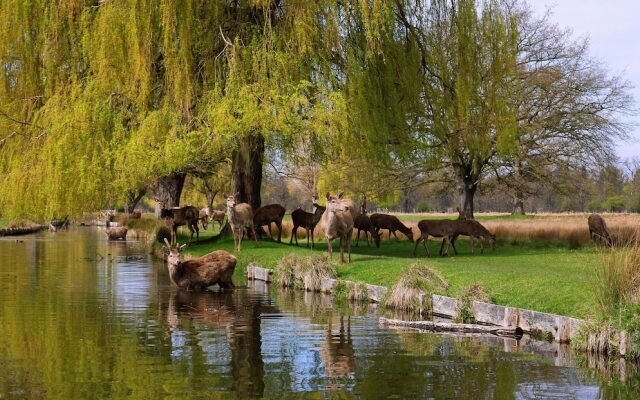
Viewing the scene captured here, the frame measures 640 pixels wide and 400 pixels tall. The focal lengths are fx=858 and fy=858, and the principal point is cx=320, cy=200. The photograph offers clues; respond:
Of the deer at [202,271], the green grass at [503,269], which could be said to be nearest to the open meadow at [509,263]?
the green grass at [503,269]

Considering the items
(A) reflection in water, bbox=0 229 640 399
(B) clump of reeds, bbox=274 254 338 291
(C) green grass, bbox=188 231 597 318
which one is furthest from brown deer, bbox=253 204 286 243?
(A) reflection in water, bbox=0 229 640 399

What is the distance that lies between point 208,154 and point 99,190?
355 centimetres

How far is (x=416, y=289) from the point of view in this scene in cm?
1639

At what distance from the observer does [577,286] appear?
14797mm

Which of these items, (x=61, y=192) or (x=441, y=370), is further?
(x=61, y=192)

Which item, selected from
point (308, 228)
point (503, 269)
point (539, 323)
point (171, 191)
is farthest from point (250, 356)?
point (171, 191)

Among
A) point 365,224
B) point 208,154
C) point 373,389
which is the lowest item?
point 373,389

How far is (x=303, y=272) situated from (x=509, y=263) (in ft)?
19.4

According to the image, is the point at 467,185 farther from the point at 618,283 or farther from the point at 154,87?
the point at 618,283

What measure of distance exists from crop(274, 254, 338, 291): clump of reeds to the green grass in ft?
1.23

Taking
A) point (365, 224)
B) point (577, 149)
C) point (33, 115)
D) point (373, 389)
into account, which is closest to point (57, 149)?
point (33, 115)

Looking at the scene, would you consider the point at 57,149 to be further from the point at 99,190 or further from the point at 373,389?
the point at 373,389

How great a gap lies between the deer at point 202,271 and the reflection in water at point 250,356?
105 centimetres

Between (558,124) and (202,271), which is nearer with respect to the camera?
(202,271)
